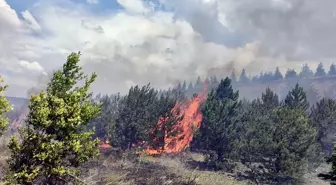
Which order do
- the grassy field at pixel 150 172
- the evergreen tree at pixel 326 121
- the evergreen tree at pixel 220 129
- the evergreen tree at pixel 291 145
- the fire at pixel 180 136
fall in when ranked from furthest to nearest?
the evergreen tree at pixel 326 121 < the fire at pixel 180 136 < the evergreen tree at pixel 220 129 < the evergreen tree at pixel 291 145 < the grassy field at pixel 150 172

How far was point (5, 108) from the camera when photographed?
1778 centimetres

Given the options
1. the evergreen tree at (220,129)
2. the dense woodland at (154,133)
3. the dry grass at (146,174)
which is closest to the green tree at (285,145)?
A: the dense woodland at (154,133)

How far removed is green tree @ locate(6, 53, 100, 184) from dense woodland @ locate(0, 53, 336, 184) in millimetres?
52

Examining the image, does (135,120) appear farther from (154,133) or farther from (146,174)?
(146,174)

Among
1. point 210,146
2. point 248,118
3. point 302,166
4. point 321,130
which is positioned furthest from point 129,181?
point 321,130

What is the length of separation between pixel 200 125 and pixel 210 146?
8.24 metres

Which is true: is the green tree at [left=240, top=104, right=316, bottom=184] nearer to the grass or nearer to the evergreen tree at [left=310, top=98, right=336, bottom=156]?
the grass

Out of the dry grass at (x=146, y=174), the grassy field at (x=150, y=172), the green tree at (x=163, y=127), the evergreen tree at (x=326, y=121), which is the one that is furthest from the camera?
the evergreen tree at (x=326, y=121)

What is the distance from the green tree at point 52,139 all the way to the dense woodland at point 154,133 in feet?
0.17

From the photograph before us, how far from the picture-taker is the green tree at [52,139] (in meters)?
17.1

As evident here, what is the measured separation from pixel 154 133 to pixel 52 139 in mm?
42137

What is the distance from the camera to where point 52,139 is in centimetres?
1773

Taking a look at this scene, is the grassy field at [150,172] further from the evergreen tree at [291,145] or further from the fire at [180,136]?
the evergreen tree at [291,145]

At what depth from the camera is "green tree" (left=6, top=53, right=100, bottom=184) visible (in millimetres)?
17109
